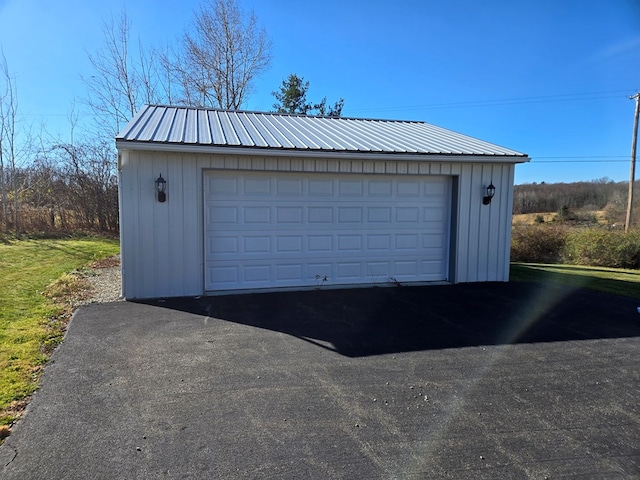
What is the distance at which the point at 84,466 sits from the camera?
240cm

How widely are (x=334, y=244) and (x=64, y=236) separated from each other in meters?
12.9

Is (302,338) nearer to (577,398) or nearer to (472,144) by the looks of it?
(577,398)

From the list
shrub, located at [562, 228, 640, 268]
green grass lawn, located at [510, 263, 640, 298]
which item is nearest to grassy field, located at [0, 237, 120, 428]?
green grass lawn, located at [510, 263, 640, 298]

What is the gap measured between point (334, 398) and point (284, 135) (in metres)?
5.70

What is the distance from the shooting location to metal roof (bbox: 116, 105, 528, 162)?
661 centimetres

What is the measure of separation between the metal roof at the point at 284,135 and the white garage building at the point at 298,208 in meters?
0.04

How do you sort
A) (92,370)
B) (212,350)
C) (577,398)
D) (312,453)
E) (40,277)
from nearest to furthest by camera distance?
(312,453) → (577,398) → (92,370) → (212,350) → (40,277)

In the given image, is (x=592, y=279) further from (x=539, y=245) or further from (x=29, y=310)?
(x=29, y=310)

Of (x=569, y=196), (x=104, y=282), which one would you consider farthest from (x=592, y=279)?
(x=569, y=196)

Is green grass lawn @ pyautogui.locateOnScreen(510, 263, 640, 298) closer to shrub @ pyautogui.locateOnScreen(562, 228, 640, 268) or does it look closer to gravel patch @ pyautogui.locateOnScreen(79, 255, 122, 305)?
shrub @ pyautogui.locateOnScreen(562, 228, 640, 268)

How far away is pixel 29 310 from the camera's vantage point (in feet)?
18.8

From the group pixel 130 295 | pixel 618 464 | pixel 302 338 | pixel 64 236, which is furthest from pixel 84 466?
pixel 64 236

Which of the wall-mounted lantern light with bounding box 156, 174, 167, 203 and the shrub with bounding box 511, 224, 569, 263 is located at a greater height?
the wall-mounted lantern light with bounding box 156, 174, 167, 203

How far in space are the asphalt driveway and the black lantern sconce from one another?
2.78m
